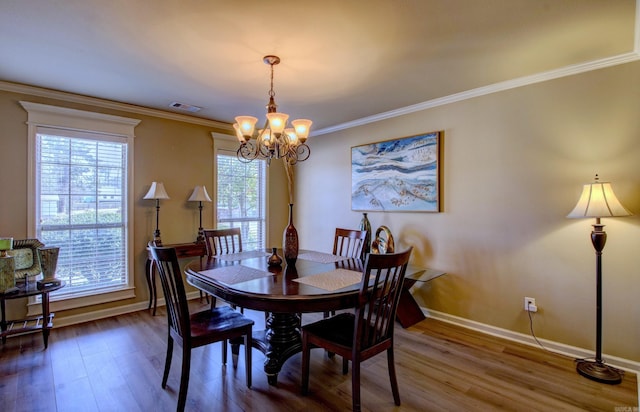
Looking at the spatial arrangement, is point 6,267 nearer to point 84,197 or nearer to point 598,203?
point 84,197

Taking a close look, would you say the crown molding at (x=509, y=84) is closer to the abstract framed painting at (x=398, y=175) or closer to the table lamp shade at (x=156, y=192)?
the abstract framed painting at (x=398, y=175)

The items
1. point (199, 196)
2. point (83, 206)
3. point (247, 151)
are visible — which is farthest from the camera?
point (247, 151)

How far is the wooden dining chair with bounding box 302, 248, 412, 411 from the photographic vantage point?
5.86 feet

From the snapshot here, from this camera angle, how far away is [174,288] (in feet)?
6.36

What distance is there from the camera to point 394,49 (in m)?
2.35

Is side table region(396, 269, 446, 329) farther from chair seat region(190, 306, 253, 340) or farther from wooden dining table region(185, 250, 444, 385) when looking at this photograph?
chair seat region(190, 306, 253, 340)

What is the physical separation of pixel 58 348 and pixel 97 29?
2.70 metres

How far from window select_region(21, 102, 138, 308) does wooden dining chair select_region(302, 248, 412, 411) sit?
110 inches

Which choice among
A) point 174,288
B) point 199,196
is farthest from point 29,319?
point 174,288

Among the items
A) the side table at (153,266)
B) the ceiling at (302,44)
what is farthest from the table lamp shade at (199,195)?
the ceiling at (302,44)

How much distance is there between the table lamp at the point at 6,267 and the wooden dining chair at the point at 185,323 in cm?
163

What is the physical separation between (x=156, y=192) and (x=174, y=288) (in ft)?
7.01

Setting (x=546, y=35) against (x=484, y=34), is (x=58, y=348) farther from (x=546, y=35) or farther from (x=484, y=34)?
(x=546, y=35)

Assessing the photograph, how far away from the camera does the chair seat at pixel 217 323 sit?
6.72 feet
